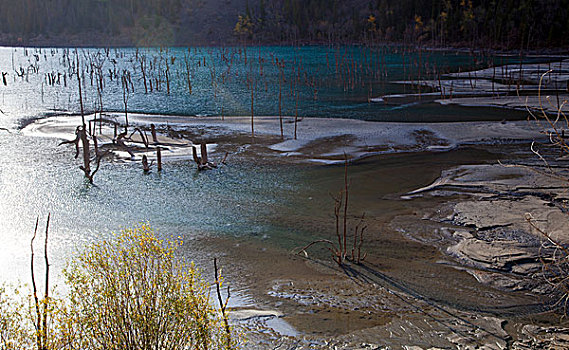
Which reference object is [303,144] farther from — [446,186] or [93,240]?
[93,240]

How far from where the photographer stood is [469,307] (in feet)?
22.2

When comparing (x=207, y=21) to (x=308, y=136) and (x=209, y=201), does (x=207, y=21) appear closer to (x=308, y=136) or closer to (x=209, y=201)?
(x=308, y=136)

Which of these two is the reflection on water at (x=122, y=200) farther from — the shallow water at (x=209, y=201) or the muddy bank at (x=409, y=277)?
the muddy bank at (x=409, y=277)

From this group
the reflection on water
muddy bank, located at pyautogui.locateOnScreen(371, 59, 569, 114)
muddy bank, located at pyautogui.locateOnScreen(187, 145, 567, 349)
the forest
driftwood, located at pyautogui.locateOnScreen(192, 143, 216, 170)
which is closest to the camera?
muddy bank, located at pyautogui.locateOnScreen(187, 145, 567, 349)

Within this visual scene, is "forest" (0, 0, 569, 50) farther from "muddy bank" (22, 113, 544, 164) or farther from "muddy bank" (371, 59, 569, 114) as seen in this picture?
"muddy bank" (22, 113, 544, 164)

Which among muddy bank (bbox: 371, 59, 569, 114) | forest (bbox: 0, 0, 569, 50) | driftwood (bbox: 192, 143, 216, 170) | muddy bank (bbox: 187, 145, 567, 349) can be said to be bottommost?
muddy bank (bbox: 187, 145, 567, 349)

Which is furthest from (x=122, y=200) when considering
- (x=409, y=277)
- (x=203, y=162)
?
(x=409, y=277)

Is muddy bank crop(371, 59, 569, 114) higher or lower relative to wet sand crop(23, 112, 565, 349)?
higher

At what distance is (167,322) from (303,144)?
12904mm

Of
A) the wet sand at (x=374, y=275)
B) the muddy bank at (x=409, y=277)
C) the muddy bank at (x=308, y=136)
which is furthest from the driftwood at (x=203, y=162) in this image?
the muddy bank at (x=409, y=277)

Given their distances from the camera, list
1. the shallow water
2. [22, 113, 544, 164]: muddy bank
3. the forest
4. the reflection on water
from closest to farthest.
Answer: the shallow water → the reflection on water → [22, 113, 544, 164]: muddy bank → the forest

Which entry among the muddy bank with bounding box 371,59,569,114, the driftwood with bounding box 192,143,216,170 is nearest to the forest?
the muddy bank with bounding box 371,59,569,114

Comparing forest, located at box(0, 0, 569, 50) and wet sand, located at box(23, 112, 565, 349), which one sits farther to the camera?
forest, located at box(0, 0, 569, 50)

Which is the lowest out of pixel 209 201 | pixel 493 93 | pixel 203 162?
pixel 209 201
